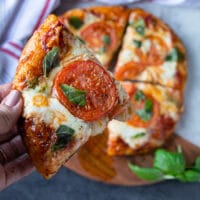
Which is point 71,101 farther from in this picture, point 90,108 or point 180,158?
point 180,158

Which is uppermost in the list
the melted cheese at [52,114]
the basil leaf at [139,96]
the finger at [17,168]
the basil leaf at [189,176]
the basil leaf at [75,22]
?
the melted cheese at [52,114]

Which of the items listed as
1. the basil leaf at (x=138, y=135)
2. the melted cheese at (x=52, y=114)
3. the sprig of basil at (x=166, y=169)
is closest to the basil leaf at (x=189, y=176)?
the sprig of basil at (x=166, y=169)

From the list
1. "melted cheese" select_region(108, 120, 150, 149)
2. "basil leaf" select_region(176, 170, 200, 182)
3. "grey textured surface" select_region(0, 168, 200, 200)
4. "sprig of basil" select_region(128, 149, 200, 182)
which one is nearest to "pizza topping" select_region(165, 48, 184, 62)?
"melted cheese" select_region(108, 120, 150, 149)

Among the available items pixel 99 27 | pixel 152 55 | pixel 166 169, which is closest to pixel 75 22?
pixel 99 27

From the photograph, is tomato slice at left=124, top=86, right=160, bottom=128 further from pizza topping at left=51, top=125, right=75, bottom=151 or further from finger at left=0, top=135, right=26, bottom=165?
pizza topping at left=51, top=125, right=75, bottom=151

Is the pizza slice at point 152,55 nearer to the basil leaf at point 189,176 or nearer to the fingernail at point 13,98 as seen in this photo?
the basil leaf at point 189,176

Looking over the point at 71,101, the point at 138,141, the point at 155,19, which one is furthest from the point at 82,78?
the point at 155,19

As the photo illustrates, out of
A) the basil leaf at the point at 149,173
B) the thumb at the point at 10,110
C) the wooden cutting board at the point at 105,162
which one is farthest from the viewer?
the wooden cutting board at the point at 105,162
